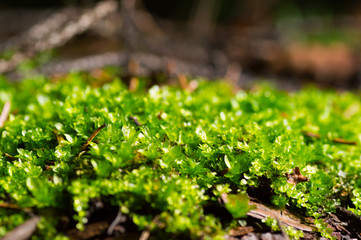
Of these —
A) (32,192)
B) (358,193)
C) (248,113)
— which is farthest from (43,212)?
(358,193)

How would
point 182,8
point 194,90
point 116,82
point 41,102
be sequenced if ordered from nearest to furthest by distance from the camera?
1. point 41,102
2. point 116,82
3. point 194,90
4. point 182,8

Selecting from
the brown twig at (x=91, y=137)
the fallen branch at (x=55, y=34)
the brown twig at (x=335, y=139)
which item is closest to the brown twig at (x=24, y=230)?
the brown twig at (x=91, y=137)

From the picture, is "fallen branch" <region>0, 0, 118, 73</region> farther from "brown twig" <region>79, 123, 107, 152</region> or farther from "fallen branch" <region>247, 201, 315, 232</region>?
"fallen branch" <region>247, 201, 315, 232</region>

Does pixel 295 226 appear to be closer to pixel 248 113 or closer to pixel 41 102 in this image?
pixel 248 113

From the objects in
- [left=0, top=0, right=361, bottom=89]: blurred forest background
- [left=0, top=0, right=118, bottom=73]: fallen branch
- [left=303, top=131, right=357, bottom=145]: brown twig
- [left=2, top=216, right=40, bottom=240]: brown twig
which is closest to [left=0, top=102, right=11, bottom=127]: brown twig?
[left=2, top=216, right=40, bottom=240]: brown twig

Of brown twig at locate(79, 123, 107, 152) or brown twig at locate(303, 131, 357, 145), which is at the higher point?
brown twig at locate(79, 123, 107, 152)

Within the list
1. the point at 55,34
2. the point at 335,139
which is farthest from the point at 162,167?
the point at 55,34
